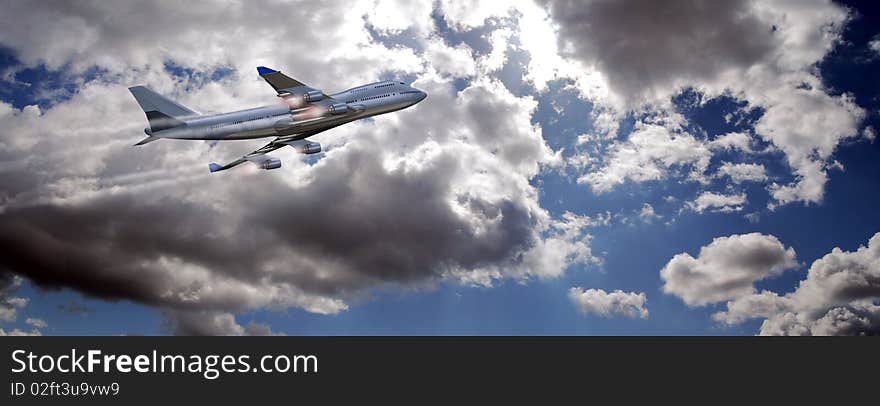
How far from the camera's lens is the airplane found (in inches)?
5148

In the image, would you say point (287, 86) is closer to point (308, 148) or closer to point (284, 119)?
point (284, 119)

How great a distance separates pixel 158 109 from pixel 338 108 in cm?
4147

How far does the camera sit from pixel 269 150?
139m

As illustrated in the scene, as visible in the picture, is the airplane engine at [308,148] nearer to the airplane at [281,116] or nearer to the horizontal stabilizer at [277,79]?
the airplane at [281,116]

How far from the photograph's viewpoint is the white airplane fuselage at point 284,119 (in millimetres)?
132000

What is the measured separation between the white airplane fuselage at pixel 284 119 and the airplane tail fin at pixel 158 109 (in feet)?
4.52

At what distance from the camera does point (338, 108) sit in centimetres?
13175

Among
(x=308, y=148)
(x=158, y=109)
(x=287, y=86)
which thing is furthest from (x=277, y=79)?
(x=158, y=109)

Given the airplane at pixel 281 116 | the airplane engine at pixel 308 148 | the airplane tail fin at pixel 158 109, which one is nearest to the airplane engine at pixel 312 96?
the airplane at pixel 281 116

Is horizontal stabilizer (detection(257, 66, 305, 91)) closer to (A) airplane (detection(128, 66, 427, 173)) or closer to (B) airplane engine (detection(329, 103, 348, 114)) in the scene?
(A) airplane (detection(128, 66, 427, 173))
